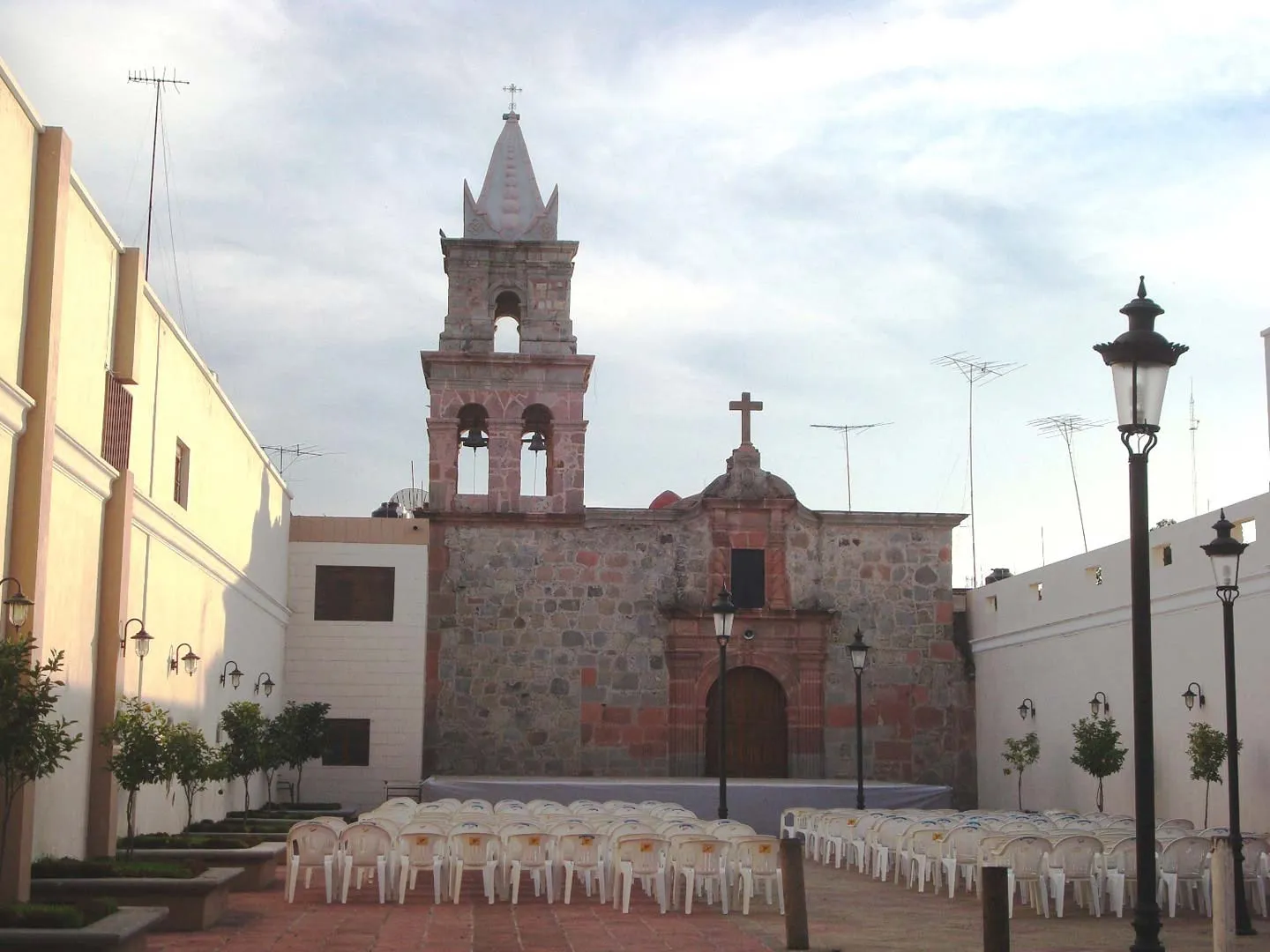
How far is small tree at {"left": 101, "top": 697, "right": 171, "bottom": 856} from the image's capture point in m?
13.5

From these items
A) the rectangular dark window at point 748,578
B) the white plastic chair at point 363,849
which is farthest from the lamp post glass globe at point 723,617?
the rectangular dark window at point 748,578

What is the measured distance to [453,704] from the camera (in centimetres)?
2697

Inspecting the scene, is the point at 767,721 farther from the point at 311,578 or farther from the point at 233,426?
the point at 233,426

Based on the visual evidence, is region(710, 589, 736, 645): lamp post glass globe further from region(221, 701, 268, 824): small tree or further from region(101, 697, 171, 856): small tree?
region(101, 697, 171, 856): small tree

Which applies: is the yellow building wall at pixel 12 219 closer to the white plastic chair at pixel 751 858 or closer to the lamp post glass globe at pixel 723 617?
the white plastic chair at pixel 751 858

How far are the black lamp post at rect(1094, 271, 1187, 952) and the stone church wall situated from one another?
18784mm

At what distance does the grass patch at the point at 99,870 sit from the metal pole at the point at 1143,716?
302 inches

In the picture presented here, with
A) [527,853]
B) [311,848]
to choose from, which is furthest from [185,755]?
[527,853]

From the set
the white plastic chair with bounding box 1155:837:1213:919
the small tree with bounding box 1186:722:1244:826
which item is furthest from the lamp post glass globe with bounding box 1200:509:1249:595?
the small tree with bounding box 1186:722:1244:826

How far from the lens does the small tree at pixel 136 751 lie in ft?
44.4

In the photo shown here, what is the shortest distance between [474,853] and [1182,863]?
6.28 metres

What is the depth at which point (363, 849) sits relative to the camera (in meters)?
14.1

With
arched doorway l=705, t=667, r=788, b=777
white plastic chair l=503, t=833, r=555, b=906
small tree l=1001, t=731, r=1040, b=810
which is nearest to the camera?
white plastic chair l=503, t=833, r=555, b=906

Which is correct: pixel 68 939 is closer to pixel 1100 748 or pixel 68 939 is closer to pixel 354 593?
pixel 1100 748
